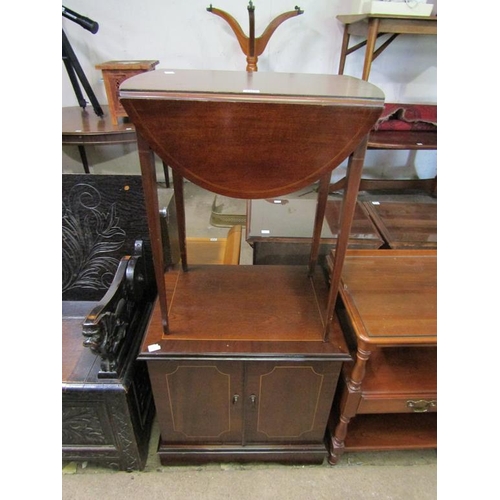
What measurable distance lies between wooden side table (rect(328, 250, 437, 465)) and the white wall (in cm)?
221

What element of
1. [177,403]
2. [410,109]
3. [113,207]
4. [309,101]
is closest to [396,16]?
[410,109]

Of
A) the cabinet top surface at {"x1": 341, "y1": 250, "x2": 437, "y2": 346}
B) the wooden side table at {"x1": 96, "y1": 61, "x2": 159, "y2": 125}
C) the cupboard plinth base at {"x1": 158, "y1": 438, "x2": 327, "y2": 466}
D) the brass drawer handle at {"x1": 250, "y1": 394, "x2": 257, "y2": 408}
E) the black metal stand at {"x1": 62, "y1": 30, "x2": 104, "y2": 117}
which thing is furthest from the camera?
the black metal stand at {"x1": 62, "y1": 30, "x2": 104, "y2": 117}

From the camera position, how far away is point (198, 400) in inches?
42.5

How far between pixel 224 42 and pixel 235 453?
285 centimetres

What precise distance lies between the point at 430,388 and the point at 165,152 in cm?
111

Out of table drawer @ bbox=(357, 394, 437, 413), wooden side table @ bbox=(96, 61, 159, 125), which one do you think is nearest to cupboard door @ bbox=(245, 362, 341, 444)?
table drawer @ bbox=(357, 394, 437, 413)

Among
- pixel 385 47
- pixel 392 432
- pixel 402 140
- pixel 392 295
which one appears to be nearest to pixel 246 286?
pixel 392 295

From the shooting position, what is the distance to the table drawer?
1.08m

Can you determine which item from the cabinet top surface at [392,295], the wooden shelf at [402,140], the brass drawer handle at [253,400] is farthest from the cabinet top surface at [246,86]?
the wooden shelf at [402,140]

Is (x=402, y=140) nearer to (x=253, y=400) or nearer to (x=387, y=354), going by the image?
(x=387, y=354)

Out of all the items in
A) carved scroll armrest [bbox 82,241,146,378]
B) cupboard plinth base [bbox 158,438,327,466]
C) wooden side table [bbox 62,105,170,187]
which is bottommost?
cupboard plinth base [bbox 158,438,327,466]

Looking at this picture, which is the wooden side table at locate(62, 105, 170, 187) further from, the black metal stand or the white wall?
the white wall

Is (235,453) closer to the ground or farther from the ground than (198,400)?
closer to the ground

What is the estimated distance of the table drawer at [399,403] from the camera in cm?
108
